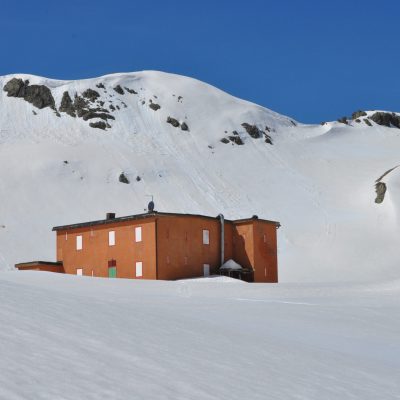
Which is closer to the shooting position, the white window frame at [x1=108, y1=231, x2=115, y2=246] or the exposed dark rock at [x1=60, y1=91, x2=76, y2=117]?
the white window frame at [x1=108, y1=231, x2=115, y2=246]

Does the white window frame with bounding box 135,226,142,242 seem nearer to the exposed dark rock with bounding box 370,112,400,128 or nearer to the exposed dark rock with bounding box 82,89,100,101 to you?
the exposed dark rock with bounding box 82,89,100,101

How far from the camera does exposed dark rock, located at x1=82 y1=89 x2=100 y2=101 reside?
109 meters

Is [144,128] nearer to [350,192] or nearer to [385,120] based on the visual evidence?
[350,192]

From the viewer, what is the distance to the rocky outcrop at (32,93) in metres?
107

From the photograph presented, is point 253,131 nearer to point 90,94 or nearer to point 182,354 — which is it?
point 90,94

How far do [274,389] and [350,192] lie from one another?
83258 millimetres

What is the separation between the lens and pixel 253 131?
10981 cm

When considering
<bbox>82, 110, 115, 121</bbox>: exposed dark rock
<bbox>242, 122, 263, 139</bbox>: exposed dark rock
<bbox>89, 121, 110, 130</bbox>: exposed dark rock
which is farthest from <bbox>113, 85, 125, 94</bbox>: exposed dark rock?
<bbox>242, 122, 263, 139</bbox>: exposed dark rock

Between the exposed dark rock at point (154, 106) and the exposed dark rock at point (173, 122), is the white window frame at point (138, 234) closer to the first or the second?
the exposed dark rock at point (173, 122)

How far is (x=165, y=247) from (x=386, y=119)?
90.3 m

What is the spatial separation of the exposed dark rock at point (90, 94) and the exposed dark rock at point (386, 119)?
47.9 m

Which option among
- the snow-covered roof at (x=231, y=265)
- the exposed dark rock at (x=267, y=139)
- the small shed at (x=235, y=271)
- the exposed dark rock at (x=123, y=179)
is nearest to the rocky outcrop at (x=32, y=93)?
the exposed dark rock at (x=123, y=179)

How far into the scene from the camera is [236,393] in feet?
30.0

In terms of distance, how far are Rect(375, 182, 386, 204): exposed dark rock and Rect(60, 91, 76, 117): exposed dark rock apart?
42260mm
